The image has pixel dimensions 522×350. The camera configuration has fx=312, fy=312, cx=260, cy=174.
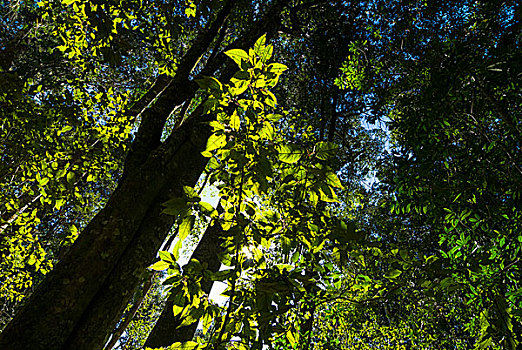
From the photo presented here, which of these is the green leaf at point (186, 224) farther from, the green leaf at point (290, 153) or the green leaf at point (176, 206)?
the green leaf at point (290, 153)

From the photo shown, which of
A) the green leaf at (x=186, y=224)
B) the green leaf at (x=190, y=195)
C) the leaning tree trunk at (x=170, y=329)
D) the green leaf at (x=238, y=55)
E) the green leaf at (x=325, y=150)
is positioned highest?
the green leaf at (x=238, y=55)

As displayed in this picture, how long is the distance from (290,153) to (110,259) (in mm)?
1295

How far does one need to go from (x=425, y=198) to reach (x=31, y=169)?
180 inches

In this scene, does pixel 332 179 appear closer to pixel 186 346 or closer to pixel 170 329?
pixel 186 346

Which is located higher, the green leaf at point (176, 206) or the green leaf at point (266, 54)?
the green leaf at point (266, 54)

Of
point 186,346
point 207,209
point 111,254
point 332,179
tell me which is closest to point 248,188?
point 207,209

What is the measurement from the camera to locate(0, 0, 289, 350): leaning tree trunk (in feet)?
5.19

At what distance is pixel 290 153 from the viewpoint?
1295 mm

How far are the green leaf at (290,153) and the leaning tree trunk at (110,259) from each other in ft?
3.97

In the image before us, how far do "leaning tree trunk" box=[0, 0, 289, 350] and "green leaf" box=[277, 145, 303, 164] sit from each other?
3.97 feet

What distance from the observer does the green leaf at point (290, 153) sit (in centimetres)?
128

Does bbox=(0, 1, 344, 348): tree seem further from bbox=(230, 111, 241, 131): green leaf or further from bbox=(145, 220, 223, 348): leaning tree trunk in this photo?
bbox=(145, 220, 223, 348): leaning tree trunk

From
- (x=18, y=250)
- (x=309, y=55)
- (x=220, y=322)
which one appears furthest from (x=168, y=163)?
(x=309, y=55)

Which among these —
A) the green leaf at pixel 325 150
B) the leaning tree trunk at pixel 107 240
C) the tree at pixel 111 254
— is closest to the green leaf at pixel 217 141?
the tree at pixel 111 254
